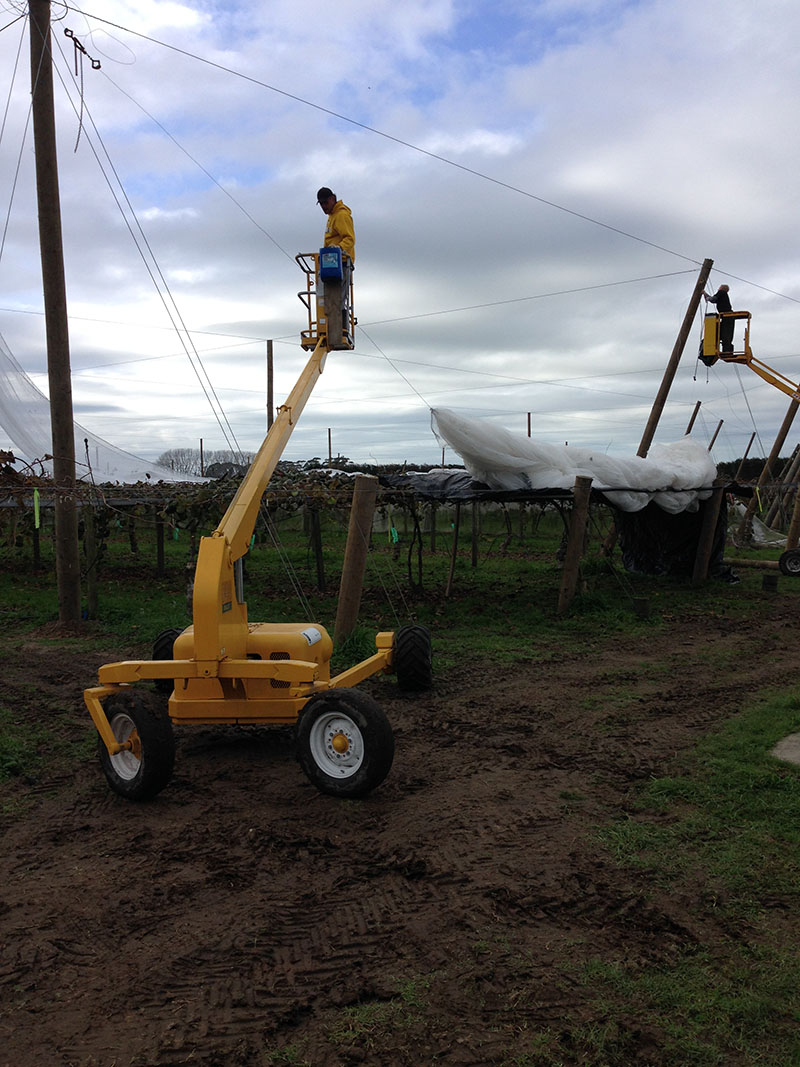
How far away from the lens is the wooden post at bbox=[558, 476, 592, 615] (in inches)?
515

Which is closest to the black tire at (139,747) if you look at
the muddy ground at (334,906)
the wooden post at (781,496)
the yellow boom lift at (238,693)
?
the yellow boom lift at (238,693)

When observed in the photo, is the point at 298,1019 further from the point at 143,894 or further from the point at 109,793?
the point at 109,793

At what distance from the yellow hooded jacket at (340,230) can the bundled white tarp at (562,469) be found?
5.17 m

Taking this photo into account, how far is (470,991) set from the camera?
3.38 metres

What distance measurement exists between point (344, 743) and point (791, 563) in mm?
15191

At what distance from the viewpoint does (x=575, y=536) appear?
13203mm

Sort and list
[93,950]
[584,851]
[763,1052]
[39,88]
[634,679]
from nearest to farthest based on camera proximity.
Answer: [763,1052] → [93,950] → [584,851] → [634,679] → [39,88]

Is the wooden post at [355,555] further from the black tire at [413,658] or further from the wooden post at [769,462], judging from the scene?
the wooden post at [769,462]

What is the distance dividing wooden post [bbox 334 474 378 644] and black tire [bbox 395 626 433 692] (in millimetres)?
1684

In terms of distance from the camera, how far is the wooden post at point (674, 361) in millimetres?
17422

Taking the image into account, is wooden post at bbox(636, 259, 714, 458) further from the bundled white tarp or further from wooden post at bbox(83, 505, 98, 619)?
wooden post at bbox(83, 505, 98, 619)

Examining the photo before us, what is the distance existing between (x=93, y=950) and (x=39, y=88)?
442 inches

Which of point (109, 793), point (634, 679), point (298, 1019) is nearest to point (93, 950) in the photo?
point (298, 1019)

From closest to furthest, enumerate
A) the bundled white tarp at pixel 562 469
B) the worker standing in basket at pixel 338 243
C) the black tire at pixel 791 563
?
the worker standing in basket at pixel 338 243, the bundled white tarp at pixel 562 469, the black tire at pixel 791 563
